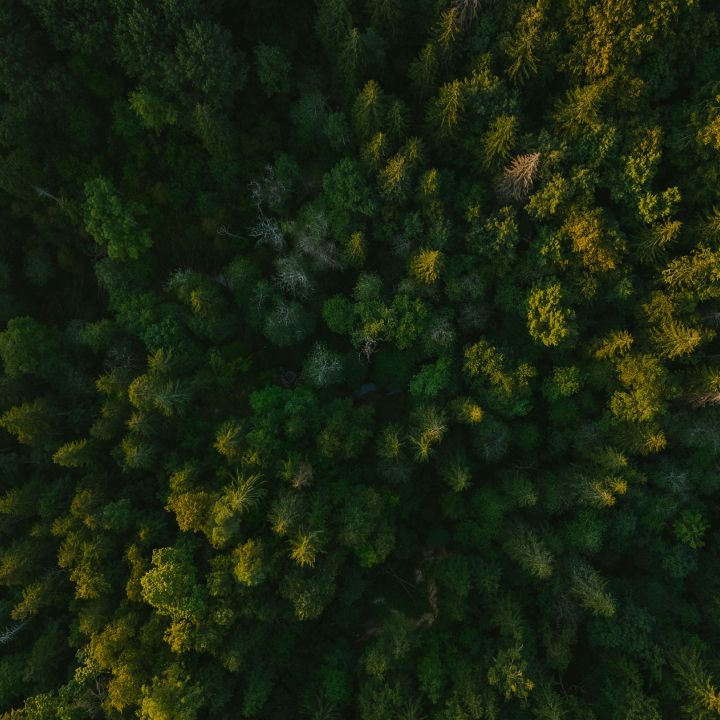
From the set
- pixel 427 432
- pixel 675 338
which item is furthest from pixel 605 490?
pixel 427 432

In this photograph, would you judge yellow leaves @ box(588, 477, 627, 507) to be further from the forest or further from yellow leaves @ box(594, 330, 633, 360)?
yellow leaves @ box(594, 330, 633, 360)

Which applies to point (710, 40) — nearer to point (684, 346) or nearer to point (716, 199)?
point (716, 199)

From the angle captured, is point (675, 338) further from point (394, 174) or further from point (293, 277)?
point (293, 277)

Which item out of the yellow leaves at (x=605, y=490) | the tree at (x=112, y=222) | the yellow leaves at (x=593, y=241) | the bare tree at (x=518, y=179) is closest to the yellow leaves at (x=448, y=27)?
the bare tree at (x=518, y=179)

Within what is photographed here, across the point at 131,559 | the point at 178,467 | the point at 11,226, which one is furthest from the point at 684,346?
the point at 11,226

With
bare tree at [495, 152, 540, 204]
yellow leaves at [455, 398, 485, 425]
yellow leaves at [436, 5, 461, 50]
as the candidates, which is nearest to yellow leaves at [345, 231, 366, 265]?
bare tree at [495, 152, 540, 204]
